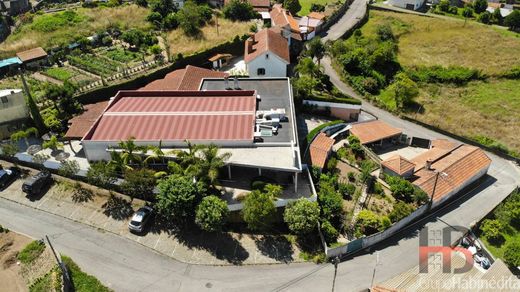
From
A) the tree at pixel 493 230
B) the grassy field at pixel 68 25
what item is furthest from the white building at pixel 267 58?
the tree at pixel 493 230

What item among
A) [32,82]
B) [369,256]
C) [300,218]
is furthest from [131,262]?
[32,82]

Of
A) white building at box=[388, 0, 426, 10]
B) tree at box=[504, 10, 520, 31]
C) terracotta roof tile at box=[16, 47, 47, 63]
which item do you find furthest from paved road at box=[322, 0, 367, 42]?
terracotta roof tile at box=[16, 47, 47, 63]

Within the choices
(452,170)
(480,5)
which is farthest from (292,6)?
(452,170)

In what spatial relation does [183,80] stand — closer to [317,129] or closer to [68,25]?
[317,129]

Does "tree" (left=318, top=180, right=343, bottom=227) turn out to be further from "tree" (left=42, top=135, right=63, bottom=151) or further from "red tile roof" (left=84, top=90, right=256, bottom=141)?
"tree" (left=42, top=135, right=63, bottom=151)

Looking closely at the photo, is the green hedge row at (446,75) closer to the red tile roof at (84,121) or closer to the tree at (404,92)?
the tree at (404,92)

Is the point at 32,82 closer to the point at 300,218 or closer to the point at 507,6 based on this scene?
the point at 300,218
